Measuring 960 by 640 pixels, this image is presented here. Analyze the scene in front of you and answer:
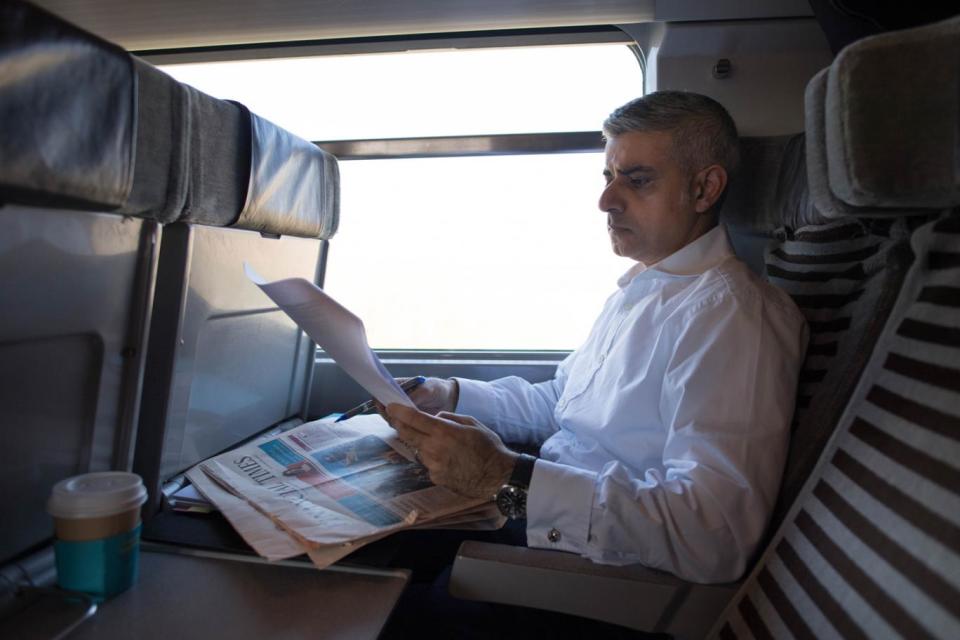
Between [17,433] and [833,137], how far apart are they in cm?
116

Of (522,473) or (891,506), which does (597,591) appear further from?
(891,506)

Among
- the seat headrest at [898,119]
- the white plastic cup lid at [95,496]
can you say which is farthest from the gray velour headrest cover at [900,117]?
the white plastic cup lid at [95,496]

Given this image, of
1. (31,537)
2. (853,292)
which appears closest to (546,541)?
(853,292)

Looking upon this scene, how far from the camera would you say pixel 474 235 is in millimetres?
2295

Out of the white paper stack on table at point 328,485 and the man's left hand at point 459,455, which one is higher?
the man's left hand at point 459,455

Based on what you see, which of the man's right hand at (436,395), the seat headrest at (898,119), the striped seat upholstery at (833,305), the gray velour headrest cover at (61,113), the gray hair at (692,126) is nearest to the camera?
the gray velour headrest cover at (61,113)

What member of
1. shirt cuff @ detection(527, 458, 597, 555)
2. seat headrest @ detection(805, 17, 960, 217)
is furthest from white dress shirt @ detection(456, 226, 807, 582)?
seat headrest @ detection(805, 17, 960, 217)

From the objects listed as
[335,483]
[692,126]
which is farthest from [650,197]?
[335,483]

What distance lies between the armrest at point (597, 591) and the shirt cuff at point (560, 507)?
0.20 ft

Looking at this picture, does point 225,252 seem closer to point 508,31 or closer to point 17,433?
point 17,433

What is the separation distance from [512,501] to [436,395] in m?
0.67

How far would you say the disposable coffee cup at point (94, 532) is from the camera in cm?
87

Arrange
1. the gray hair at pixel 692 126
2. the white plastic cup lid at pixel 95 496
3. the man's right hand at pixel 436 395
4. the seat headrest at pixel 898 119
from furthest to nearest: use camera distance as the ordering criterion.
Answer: the man's right hand at pixel 436 395
the gray hair at pixel 692 126
the white plastic cup lid at pixel 95 496
the seat headrest at pixel 898 119

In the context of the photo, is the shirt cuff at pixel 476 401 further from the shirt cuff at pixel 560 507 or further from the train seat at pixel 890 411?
the train seat at pixel 890 411
